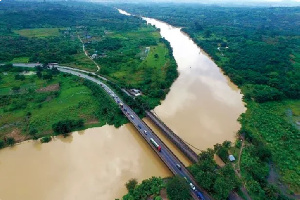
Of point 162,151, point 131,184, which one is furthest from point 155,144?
point 131,184

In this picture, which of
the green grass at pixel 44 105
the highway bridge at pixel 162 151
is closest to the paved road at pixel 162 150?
the highway bridge at pixel 162 151

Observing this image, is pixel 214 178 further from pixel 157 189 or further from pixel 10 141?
pixel 10 141

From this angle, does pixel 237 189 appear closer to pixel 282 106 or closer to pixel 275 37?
pixel 282 106

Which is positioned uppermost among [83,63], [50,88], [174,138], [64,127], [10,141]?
[174,138]

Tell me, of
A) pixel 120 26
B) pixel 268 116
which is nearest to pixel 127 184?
pixel 268 116

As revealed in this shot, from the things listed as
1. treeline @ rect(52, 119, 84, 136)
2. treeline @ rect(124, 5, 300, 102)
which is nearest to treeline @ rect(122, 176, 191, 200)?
treeline @ rect(52, 119, 84, 136)

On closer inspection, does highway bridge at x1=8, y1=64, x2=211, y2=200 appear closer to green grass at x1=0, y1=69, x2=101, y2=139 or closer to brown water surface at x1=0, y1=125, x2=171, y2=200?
brown water surface at x1=0, y1=125, x2=171, y2=200
